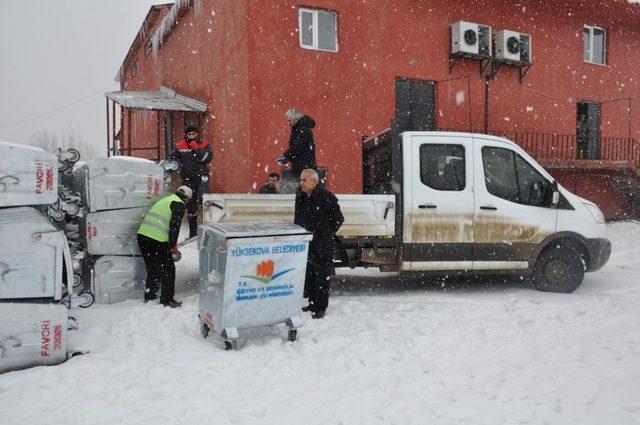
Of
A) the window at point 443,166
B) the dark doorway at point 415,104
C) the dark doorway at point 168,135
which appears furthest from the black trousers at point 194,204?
the dark doorway at point 168,135

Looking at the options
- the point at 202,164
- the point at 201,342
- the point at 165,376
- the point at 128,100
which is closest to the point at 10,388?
A: the point at 165,376

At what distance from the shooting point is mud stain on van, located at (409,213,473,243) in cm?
659

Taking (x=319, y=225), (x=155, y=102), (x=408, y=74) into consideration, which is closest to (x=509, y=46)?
(x=408, y=74)

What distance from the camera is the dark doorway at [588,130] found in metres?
16.9

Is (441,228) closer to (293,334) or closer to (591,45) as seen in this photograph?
(293,334)

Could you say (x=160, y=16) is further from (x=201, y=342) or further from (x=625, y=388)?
(x=625, y=388)

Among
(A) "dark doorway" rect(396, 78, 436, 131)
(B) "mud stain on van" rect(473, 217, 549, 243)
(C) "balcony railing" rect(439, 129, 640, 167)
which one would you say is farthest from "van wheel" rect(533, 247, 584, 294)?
(C) "balcony railing" rect(439, 129, 640, 167)

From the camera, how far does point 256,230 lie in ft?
15.2

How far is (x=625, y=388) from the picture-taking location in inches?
140

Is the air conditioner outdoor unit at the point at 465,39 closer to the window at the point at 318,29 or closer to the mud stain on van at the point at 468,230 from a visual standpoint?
the window at the point at 318,29

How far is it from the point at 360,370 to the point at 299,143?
3.74 meters

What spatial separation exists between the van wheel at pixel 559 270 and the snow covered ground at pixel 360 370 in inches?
26.9

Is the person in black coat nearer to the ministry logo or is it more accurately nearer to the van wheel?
the ministry logo

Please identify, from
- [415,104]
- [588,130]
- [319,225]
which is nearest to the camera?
[319,225]
